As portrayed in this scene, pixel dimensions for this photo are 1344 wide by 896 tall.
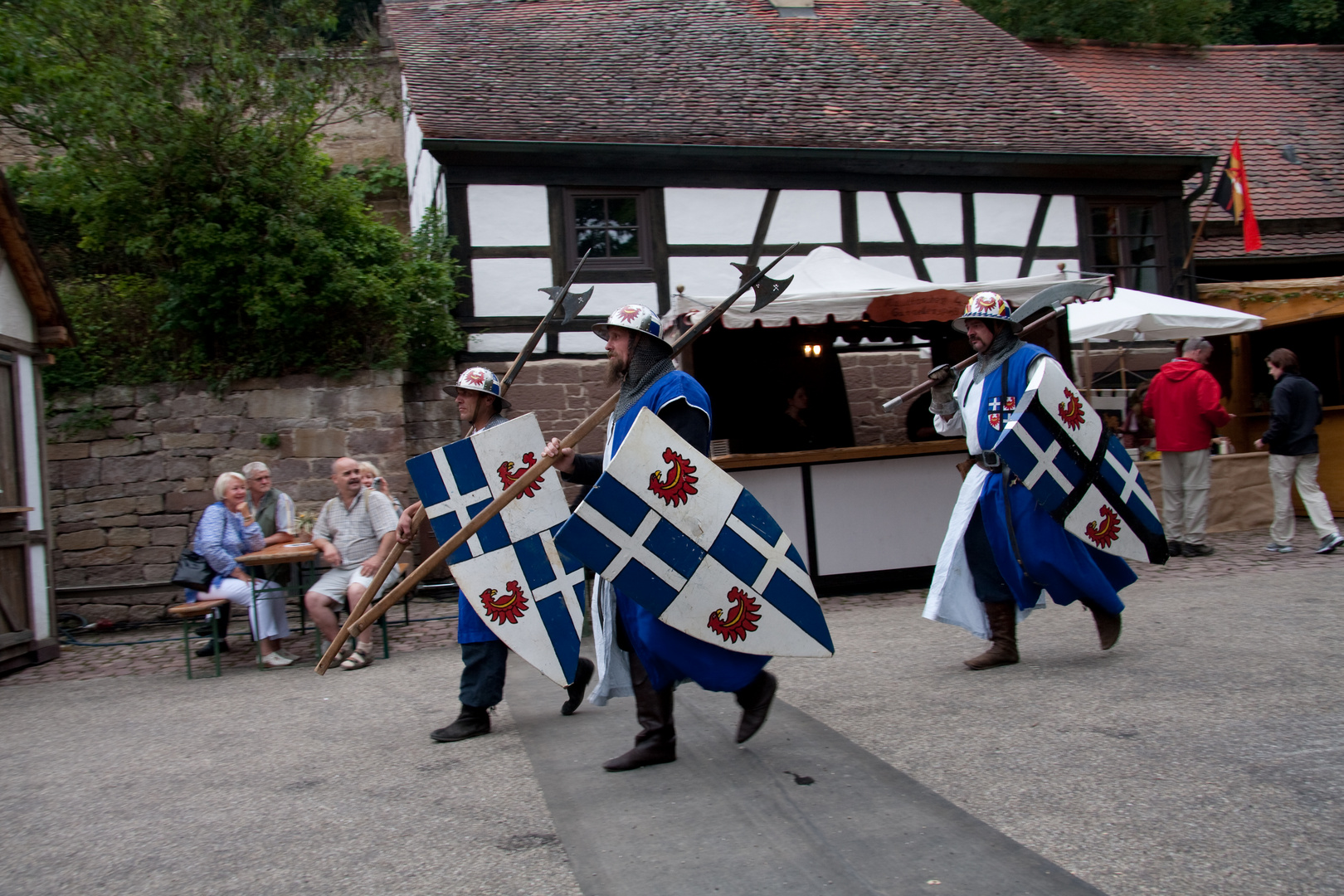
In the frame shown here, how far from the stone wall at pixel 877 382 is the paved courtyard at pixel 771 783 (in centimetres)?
677

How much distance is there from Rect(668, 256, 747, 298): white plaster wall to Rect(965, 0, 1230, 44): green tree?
12.3 metres

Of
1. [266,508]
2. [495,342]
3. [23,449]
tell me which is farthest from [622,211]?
[23,449]

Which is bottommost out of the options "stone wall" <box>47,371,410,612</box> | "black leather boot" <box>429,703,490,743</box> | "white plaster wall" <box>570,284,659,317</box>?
"black leather boot" <box>429,703,490,743</box>

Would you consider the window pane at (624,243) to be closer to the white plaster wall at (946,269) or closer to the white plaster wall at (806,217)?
the white plaster wall at (806,217)

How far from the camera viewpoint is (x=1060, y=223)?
1331cm

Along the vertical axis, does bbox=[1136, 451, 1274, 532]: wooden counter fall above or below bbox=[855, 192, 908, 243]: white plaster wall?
below

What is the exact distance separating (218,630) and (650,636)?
4.37 meters

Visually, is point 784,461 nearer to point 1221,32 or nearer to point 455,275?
point 455,275

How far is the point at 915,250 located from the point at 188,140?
7.74 metres

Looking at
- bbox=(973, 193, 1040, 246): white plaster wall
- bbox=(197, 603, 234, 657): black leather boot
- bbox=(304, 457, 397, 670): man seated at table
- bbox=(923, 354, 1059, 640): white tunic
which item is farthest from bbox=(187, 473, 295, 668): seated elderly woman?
bbox=(973, 193, 1040, 246): white plaster wall

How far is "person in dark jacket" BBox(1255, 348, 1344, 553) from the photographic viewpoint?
887 cm

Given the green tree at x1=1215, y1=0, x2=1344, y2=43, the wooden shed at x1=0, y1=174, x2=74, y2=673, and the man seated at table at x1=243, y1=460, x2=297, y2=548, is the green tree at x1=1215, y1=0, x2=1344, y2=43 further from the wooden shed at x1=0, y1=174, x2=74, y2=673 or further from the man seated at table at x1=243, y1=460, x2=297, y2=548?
the wooden shed at x1=0, y1=174, x2=74, y2=673

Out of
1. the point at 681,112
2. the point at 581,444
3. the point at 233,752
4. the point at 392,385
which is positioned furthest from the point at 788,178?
the point at 233,752

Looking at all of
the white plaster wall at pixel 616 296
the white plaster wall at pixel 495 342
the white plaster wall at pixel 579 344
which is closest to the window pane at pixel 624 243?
the white plaster wall at pixel 616 296
